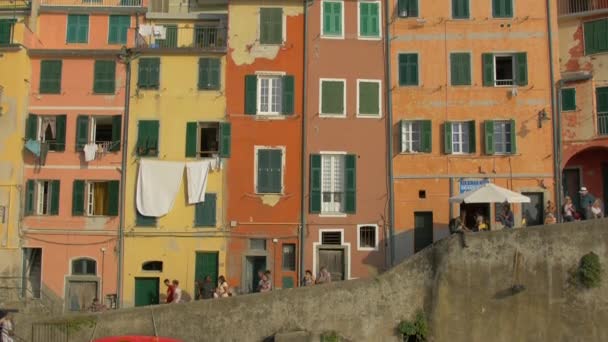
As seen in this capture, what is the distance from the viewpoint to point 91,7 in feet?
105

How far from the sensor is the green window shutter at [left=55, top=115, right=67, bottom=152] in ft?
99.2

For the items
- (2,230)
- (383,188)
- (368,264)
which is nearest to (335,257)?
(368,264)

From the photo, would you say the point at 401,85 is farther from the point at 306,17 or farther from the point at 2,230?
the point at 2,230

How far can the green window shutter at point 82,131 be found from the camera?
99.1 feet

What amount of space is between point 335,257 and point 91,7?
53.0ft

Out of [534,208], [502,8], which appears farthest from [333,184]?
[502,8]

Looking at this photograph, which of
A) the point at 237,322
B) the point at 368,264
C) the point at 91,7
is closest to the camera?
the point at 237,322

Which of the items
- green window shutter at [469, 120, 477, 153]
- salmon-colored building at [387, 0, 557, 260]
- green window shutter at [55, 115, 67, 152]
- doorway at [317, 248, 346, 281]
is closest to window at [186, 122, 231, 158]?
green window shutter at [55, 115, 67, 152]

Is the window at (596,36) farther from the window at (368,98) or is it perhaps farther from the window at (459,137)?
the window at (368,98)

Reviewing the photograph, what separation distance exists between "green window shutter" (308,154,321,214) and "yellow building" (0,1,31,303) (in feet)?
41.4

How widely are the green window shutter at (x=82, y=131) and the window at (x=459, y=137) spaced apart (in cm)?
1560

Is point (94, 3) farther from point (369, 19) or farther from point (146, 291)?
point (146, 291)

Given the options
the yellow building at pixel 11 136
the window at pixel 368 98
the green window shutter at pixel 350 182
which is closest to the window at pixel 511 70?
the window at pixel 368 98

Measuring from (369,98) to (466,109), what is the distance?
4.20 m
